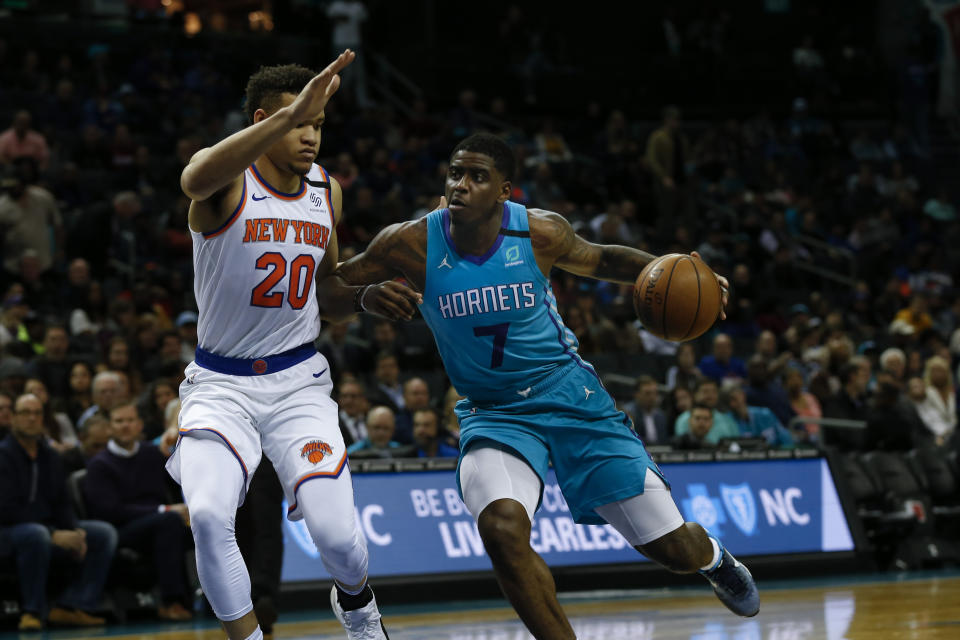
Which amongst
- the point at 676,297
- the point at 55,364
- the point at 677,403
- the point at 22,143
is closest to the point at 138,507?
the point at 55,364

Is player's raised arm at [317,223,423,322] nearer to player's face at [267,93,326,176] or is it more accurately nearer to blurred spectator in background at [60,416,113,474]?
player's face at [267,93,326,176]

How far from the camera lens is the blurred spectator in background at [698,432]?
11.6 metres

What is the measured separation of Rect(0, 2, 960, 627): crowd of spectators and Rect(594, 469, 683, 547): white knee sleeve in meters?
4.94

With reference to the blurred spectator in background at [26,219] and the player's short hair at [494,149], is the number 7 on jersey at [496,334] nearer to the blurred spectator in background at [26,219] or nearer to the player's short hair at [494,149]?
the player's short hair at [494,149]

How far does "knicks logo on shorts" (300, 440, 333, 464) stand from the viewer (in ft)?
16.8

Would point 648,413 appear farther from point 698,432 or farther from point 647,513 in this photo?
point 647,513

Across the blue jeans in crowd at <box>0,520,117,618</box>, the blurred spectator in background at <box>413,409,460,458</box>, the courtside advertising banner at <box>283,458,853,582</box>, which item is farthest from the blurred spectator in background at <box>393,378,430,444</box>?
the blue jeans in crowd at <box>0,520,117,618</box>

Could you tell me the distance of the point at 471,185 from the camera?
18.0 ft

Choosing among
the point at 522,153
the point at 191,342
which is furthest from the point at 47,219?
the point at 522,153

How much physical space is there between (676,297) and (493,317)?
80 cm

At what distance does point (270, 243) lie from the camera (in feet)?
17.1

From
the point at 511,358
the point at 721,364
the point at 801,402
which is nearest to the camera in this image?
the point at 511,358

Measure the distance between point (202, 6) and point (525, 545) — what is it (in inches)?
1072

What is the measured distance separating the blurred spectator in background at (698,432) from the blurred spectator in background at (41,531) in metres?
4.96
